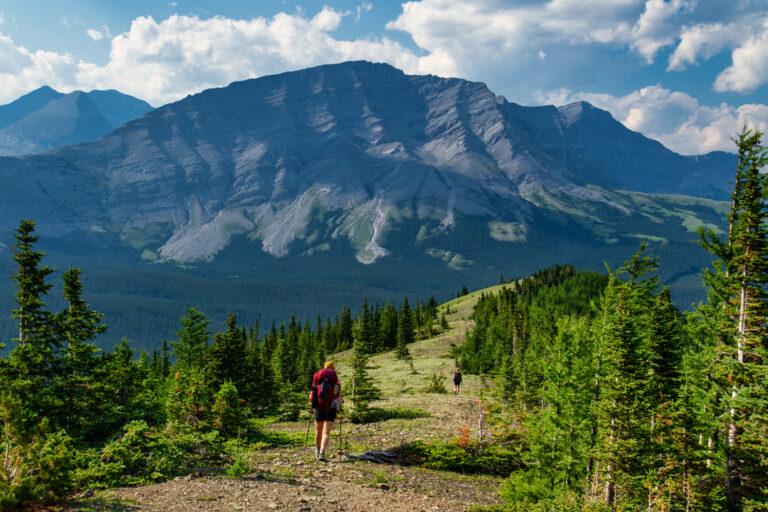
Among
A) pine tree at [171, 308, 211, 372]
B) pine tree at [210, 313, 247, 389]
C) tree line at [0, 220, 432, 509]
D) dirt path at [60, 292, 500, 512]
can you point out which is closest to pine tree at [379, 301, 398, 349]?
pine tree at [171, 308, 211, 372]

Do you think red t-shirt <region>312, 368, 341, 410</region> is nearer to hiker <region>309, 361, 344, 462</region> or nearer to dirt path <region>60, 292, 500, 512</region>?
hiker <region>309, 361, 344, 462</region>

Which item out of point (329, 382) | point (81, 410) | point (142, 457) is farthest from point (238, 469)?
point (81, 410)

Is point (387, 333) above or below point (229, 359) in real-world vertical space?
below

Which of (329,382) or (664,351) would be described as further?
(664,351)

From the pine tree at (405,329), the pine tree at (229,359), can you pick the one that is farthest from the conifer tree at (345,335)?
the pine tree at (229,359)

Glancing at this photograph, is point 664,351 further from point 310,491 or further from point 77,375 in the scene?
point 77,375

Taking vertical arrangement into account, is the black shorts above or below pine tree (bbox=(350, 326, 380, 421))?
above

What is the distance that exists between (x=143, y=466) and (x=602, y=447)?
17.3m

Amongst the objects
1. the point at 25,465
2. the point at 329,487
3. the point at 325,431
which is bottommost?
the point at 329,487

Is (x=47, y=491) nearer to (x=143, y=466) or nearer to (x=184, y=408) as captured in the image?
(x=143, y=466)

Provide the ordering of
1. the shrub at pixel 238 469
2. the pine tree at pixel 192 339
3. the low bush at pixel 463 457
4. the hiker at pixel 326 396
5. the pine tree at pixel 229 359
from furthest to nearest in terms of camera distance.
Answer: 1. the pine tree at pixel 192 339
2. the pine tree at pixel 229 359
3. the low bush at pixel 463 457
4. the hiker at pixel 326 396
5. the shrub at pixel 238 469

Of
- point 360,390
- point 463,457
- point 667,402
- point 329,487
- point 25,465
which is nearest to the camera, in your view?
point 25,465

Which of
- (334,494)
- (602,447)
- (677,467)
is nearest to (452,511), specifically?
(334,494)

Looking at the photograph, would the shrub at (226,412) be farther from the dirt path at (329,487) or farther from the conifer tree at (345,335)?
the conifer tree at (345,335)
